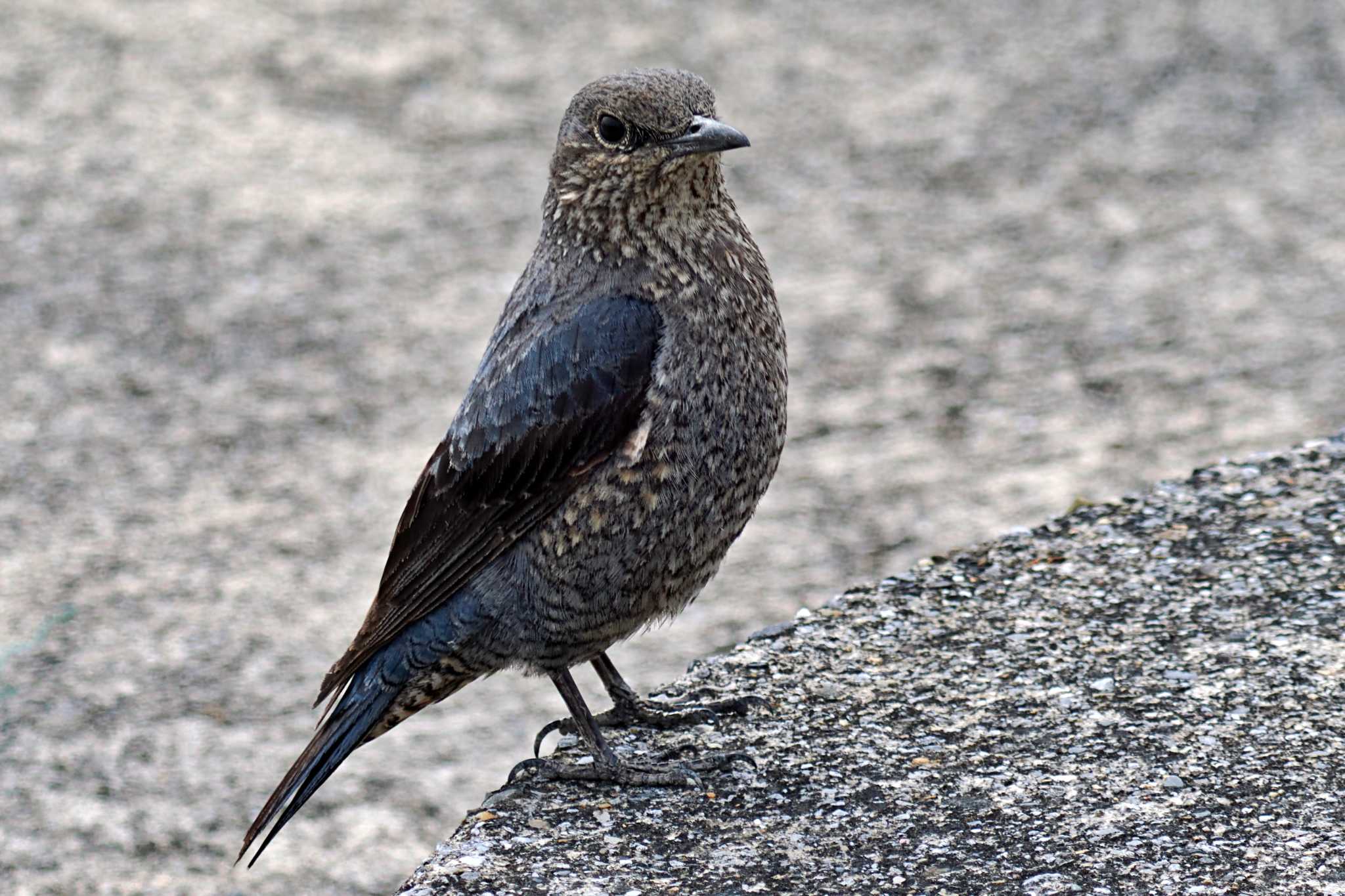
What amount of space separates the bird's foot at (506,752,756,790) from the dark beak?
4.04ft

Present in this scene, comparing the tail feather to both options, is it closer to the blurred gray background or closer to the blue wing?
the blue wing

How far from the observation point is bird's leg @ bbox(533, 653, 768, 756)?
3691mm

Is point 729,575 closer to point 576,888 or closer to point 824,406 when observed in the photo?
point 824,406

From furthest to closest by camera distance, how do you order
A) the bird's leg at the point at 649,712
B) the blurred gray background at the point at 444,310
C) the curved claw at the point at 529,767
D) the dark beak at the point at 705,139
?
1. the blurred gray background at the point at 444,310
2. the bird's leg at the point at 649,712
3. the curved claw at the point at 529,767
4. the dark beak at the point at 705,139

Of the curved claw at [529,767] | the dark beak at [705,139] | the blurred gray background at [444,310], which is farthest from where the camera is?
the blurred gray background at [444,310]

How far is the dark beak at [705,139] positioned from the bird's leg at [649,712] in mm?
1127

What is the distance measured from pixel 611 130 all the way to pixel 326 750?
1419mm

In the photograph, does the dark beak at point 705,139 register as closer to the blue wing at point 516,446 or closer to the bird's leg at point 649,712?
the blue wing at point 516,446

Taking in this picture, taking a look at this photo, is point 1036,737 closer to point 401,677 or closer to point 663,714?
point 663,714

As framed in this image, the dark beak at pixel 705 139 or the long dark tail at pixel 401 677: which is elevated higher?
the dark beak at pixel 705 139

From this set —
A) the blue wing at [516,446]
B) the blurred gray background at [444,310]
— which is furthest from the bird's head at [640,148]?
the blurred gray background at [444,310]

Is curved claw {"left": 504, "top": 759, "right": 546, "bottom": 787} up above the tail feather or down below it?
below

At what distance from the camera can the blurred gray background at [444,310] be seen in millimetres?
5574

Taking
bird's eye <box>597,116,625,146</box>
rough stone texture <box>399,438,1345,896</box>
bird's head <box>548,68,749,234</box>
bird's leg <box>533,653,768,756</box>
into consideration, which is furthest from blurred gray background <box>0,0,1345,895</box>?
bird's eye <box>597,116,625,146</box>
